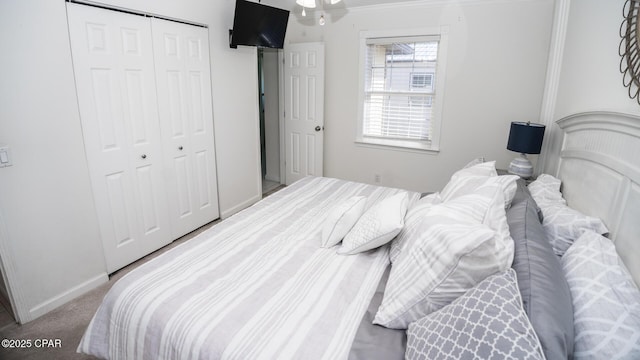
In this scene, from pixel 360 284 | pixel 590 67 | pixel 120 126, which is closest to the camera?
pixel 360 284

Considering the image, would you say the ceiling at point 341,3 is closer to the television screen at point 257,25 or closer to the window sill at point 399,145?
the television screen at point 257,25

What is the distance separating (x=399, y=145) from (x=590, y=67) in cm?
207

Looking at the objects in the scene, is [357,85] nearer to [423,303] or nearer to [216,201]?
[216,201]

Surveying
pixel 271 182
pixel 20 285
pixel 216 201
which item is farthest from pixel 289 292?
pixel 271 182

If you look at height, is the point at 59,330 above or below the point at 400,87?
below

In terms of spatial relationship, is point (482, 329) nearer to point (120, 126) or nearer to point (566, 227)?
point (566, 227)

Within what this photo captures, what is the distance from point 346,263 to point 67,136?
6.57 ft

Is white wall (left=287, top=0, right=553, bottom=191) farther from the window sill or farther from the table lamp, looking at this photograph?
the table lamp

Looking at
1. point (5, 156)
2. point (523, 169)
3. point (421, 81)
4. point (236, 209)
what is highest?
point (421, 81)

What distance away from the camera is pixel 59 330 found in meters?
2.01

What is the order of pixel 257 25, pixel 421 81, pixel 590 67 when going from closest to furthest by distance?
pixel 590 67 < pixel 257 25 < pixel 421 81

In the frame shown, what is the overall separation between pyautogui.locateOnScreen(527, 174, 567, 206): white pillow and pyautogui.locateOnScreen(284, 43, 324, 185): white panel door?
2.63 metres

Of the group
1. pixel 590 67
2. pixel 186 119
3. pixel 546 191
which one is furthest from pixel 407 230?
pixel 186 119

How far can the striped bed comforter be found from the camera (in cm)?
112
